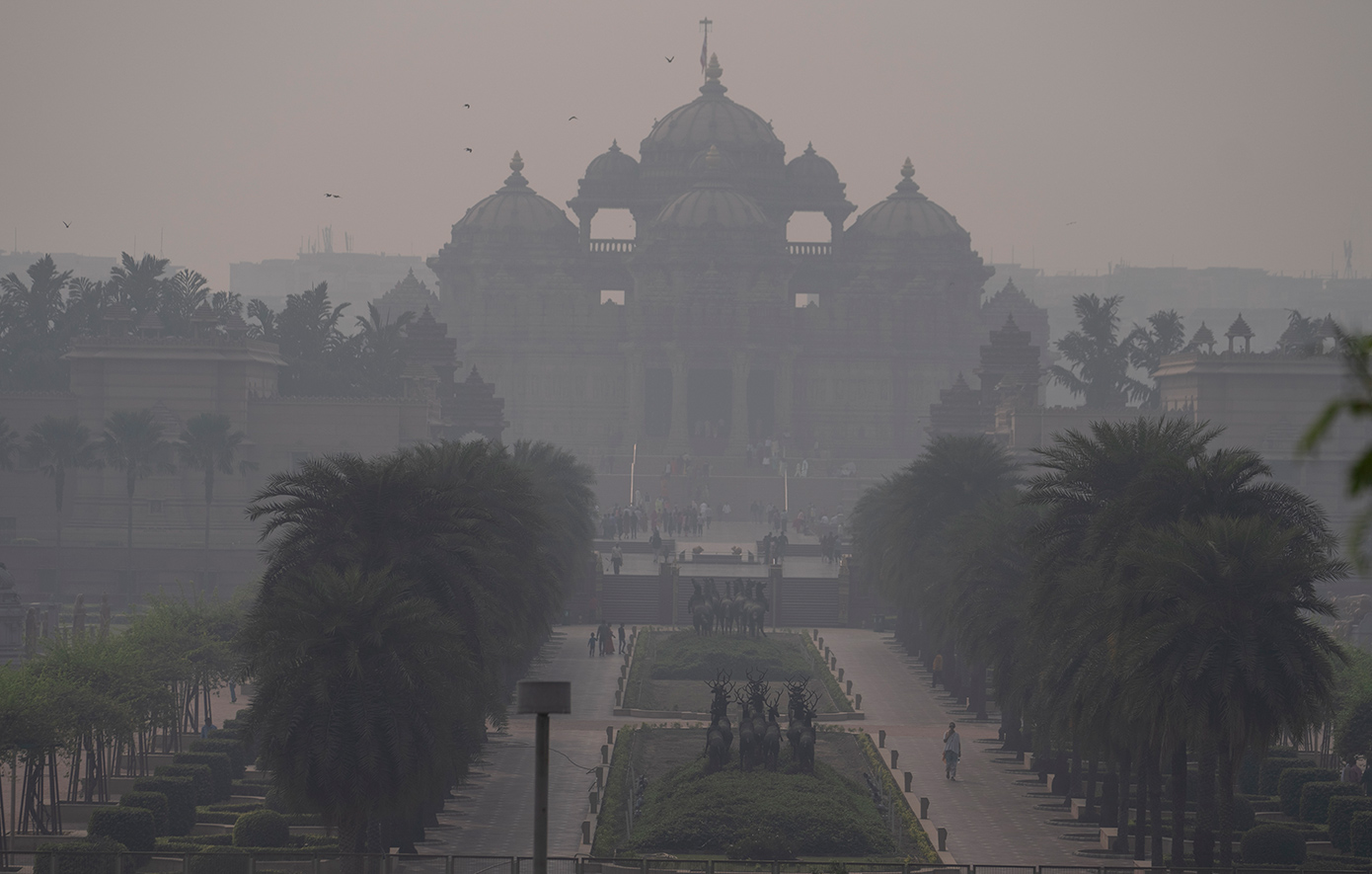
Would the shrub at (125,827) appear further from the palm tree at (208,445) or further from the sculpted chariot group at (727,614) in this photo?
the palm tree at (208,445)

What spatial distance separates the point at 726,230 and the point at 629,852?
91.0m

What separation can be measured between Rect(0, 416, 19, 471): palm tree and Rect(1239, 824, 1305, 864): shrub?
61575mm

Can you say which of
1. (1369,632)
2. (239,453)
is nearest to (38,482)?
(239,453)

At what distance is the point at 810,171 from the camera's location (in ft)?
456

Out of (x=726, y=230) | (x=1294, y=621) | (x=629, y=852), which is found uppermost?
(x=726, y=230)

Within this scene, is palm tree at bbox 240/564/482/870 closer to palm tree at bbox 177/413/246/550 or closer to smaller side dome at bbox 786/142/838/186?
palm tree at bbox 177/413/246/550

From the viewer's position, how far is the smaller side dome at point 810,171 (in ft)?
454

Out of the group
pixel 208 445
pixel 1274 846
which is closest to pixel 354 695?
pixel 1274 846

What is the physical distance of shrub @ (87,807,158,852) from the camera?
3083 centimetres

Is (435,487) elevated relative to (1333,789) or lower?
elevated

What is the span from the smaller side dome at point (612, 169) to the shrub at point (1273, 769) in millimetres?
103674

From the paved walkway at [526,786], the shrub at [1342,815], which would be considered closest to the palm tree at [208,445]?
the paved walkway at [526,786]

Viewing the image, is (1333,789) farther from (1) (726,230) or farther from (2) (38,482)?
(1) (726,230)

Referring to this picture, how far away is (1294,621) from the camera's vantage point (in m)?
28.1
